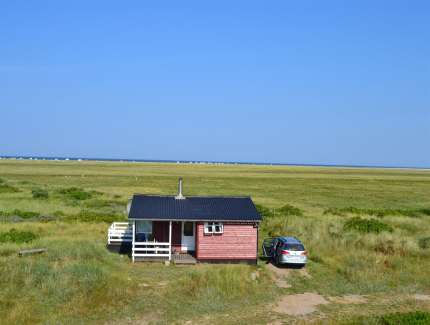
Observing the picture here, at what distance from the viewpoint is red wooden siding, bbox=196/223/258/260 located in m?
26.6

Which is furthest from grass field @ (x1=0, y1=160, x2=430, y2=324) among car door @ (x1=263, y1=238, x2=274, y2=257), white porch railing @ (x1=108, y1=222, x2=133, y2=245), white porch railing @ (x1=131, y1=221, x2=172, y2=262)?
car door @ (x1=263, y1=238, x2=274, y2=257)

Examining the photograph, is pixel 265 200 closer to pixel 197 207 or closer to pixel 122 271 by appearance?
pixel 197 207

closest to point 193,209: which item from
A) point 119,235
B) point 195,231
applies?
point 195,231

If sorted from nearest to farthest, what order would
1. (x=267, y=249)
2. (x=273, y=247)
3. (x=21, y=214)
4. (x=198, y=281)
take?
(x=198, y=281) < (x=273, y=247) < (x=267, y=249) < (x=21, y=214)

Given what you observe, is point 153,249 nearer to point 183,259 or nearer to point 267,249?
point 183,259

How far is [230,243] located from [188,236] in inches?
118

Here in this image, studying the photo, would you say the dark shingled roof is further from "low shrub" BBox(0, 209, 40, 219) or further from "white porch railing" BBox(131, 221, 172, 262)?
"low shrub" BBox(0, 209, 40, 219)

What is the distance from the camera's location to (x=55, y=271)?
21.1m

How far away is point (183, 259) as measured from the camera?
2647cm

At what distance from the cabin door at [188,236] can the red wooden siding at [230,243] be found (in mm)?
1815

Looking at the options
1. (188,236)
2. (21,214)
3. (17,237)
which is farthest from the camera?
(21,214)

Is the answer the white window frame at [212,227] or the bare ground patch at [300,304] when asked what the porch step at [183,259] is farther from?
the bare ground patch at [300,304]

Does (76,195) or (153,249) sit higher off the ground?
(76,195)

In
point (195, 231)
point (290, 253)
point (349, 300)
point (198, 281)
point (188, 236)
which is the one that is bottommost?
point (349, 300)
